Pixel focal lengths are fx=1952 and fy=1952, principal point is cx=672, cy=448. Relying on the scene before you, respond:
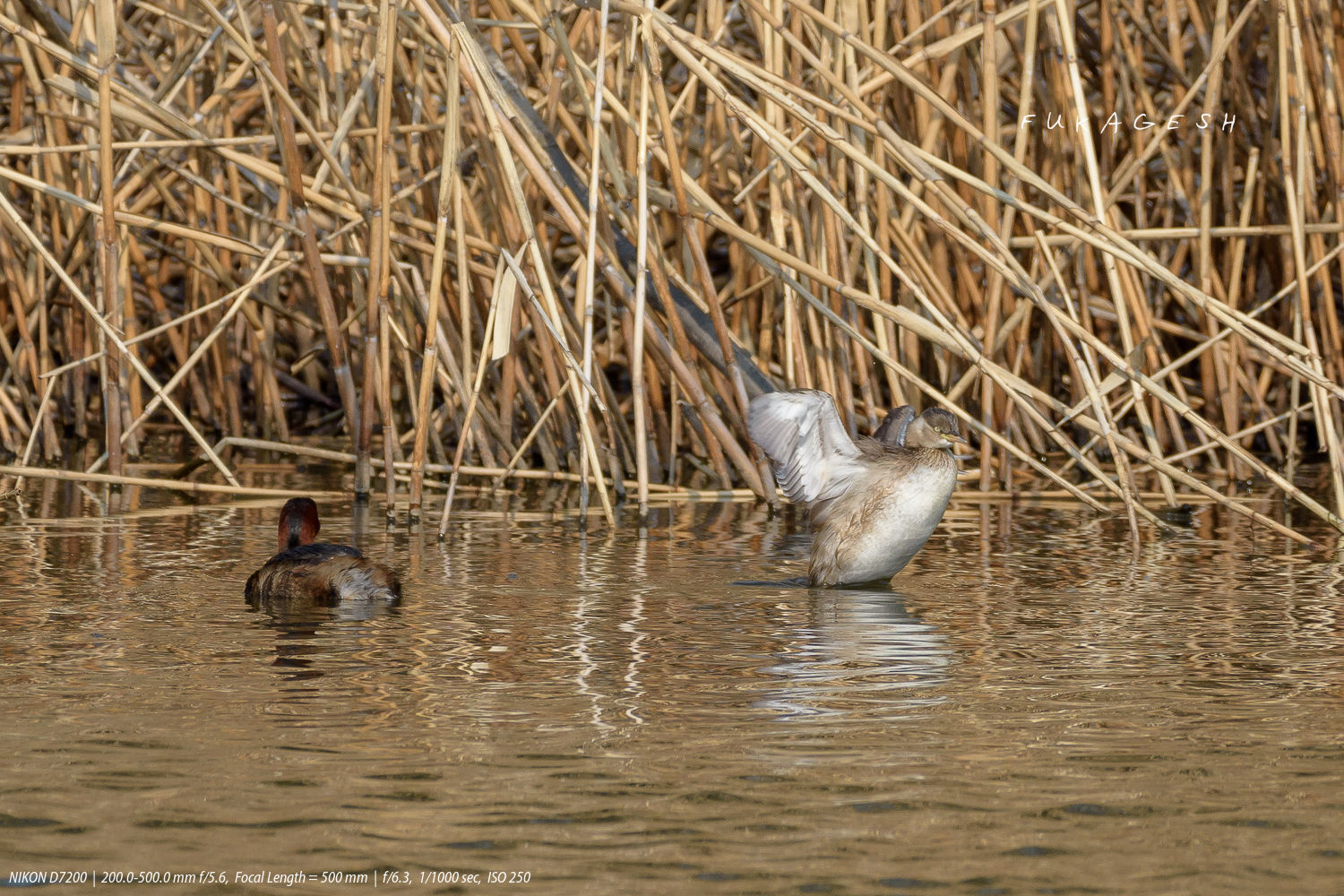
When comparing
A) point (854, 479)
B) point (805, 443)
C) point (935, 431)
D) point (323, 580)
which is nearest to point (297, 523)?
point (323, 580)

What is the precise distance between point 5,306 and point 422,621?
202 inches

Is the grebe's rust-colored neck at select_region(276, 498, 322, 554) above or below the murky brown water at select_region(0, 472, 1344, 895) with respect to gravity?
above

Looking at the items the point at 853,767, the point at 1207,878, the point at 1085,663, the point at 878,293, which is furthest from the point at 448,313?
the point at 1207,878

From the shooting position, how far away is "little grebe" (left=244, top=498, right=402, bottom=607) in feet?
16.5

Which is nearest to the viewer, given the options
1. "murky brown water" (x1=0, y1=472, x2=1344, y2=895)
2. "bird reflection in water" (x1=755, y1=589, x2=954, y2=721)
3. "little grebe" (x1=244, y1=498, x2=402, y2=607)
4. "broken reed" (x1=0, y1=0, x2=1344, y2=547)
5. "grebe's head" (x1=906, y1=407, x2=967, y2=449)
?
"murky brown water" (x1=0, y1=472, x2=1344, y2=895)

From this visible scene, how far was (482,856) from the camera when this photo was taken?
2.80 metres

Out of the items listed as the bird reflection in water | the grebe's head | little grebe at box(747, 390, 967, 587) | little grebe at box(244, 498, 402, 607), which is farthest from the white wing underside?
little grebe at box(244, 498, 402, 607)

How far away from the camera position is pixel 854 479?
6020mm

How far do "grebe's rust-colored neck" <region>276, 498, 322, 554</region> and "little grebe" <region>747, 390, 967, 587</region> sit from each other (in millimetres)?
1321

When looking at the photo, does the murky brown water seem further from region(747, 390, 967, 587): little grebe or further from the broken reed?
the broken reed

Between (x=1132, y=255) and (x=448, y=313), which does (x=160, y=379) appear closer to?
(x=448, y=313)

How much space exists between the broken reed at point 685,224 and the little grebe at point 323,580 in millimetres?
1172

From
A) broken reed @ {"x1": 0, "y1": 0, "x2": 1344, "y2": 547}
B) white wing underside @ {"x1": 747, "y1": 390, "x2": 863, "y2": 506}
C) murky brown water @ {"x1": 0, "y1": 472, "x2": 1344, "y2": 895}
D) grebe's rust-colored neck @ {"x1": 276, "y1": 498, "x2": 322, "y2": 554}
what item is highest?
broken reed @ {"x1": 0, "y1": 0, "x2": 1344, "y2": 547}

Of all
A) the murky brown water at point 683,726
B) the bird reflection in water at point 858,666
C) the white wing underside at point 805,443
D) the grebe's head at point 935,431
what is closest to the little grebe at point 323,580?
the murky brown water at point 683,726
